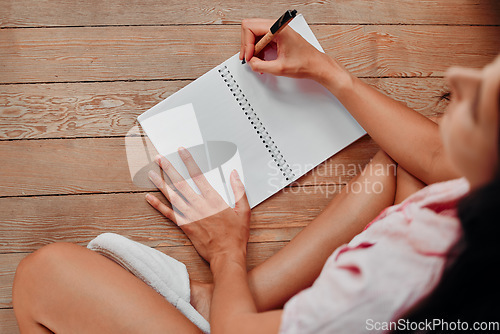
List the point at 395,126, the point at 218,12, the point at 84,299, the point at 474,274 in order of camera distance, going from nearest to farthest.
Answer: the point at 474,274 → the point at 84,299 → the point at 395,126 → the point at 218,12

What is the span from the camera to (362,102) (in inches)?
29.2

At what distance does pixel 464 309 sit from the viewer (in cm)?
39

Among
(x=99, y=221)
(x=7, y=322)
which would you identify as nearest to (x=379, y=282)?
(x=99, y=221)

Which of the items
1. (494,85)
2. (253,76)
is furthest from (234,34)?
(494,85)

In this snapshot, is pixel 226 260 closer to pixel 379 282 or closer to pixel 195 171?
pixel 195 171

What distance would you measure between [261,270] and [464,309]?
394mm

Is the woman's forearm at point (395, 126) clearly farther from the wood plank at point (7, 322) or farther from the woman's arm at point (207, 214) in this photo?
the wood plank at point (7, 322)

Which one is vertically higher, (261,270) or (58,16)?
(58,16)

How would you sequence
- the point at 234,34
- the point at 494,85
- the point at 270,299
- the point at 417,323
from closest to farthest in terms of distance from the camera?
the point at 494,85, the point at 417,323, the point at 270,299, the point at 234,34

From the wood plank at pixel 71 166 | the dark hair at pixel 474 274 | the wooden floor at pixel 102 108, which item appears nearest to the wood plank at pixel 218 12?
the wooden floor at pixel 102 108

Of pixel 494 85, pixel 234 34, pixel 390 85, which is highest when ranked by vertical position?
pixel 234 34

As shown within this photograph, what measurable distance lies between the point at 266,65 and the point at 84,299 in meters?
0.50

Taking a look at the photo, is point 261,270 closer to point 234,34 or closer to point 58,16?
point 234,34

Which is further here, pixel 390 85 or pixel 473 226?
pixel 390 85
